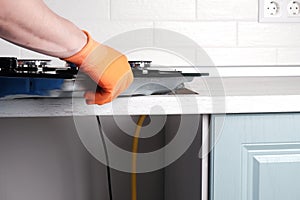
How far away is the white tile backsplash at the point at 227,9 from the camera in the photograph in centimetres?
153

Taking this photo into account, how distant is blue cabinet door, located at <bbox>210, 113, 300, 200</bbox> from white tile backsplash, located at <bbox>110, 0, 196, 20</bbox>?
59 cm

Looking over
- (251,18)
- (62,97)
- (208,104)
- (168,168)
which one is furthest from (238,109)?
(251,18)

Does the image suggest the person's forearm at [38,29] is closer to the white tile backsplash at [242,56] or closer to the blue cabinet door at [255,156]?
the blue cabinet door at [255,156]

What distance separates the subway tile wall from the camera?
4.85 feet

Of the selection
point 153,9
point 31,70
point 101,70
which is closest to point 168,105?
point 101,70

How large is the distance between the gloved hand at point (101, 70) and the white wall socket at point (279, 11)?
76 cm

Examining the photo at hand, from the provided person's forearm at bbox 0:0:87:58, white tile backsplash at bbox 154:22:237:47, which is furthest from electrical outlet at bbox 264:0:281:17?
person's forearm at bbox 0:0:87:58

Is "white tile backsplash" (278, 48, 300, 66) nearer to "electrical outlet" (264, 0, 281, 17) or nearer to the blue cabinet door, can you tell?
"electrical outlet" (264, 0, 281, 17)

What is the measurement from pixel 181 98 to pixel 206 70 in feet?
1.95

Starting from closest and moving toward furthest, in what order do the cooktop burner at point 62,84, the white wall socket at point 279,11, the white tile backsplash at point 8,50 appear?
the cooktop burner at point 62,84 → the white tile backsplash at point 8,50 → the white wall socket at point 279,11

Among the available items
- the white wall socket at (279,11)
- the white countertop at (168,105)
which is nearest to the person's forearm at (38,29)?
the white countertop at (168,105)

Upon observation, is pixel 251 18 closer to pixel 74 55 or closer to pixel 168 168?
pixel 168 168

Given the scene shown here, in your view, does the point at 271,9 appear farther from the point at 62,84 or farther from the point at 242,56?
the point at 62,84

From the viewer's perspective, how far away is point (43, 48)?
2.62 feet
